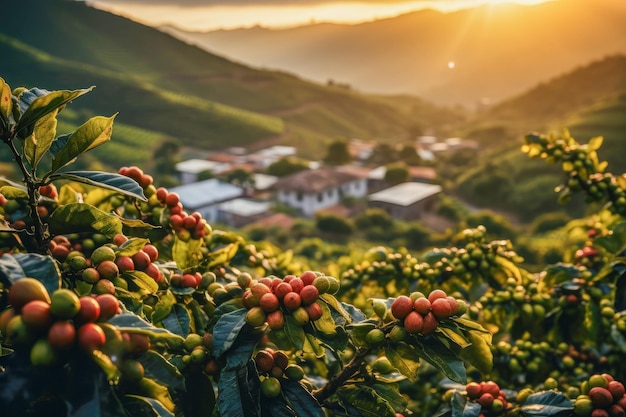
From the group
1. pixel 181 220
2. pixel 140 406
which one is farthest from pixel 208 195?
pixel 140 406

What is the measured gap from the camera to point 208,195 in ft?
131

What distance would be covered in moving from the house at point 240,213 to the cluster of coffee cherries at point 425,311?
1333 inches

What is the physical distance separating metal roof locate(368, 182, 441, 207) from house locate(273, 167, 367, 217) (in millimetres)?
3711

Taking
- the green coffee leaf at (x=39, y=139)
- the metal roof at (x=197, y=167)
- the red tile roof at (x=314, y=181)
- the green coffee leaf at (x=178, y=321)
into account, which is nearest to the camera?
the green coffee leaf at (x=39, y=139)

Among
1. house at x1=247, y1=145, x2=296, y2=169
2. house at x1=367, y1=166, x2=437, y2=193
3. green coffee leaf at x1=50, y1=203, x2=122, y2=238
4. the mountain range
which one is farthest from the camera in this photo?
the mountain range

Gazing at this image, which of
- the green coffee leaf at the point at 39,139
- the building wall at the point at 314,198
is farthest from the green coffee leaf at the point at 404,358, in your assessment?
the building wall at the point at 314,198

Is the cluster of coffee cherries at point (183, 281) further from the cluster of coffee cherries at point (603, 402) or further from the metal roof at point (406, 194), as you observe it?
the metal roof at point (406, 194)

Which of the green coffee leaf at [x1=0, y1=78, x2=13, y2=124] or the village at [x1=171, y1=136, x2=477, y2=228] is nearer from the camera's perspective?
the green coffee leaf at [x1=0, y1=78, x2=13, y2=124]

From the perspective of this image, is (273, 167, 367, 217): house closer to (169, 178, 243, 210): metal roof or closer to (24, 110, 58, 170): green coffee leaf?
(169, 178, 243, 210): metal roof

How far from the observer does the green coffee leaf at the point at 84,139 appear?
1574mm

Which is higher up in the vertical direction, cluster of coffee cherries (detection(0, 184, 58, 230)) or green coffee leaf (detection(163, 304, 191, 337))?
cluster of coffee cherries (detection(0, 184, 58, 230))

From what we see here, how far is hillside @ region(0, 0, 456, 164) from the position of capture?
68.6m

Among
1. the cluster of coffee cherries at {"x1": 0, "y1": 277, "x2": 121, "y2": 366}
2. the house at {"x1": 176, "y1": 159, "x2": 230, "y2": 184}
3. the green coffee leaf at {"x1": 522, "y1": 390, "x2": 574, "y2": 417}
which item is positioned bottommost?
the house at {"x1": 176, "y1": 159, "x2": 230, "y2": 184}

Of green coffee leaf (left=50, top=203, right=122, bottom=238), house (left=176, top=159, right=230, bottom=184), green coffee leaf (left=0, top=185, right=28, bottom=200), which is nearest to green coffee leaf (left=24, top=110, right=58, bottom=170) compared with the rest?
green coffee leaf (left=50, top=203, right=122, bottom=238)
